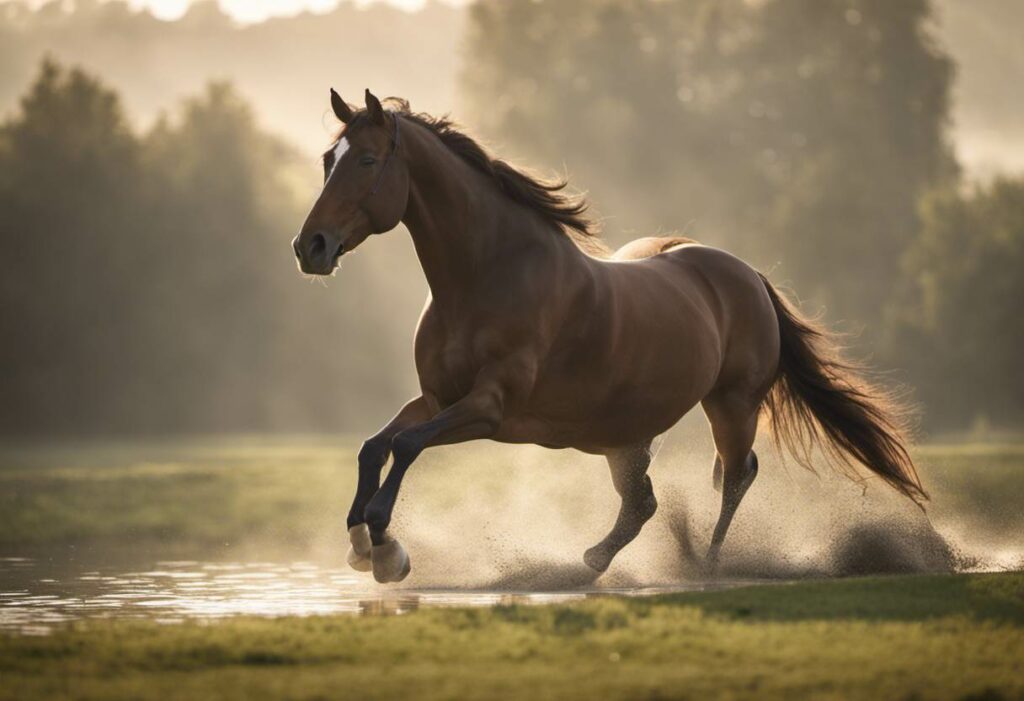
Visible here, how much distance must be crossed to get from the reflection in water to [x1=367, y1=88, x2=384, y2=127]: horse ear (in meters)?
2.70

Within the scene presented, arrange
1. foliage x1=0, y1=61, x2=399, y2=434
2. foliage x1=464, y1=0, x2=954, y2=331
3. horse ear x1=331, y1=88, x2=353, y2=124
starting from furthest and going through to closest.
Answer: foliage x1=464, y1=0, x2=954, y2=331 → foliage x1=0, y1=61, x2=399, y2=434 → horse ear x1=331, y1=88, x2=353, y2=124

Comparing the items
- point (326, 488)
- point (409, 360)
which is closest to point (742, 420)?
point (326, 488)

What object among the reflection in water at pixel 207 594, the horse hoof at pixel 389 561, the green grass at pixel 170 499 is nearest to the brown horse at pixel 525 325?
the horse hoof at pixel 389 561

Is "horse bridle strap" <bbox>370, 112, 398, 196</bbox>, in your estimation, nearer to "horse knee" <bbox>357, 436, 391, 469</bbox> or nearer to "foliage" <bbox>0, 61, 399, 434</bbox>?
"horse knee" <bbox>357, 436, 391, 469</bbox>

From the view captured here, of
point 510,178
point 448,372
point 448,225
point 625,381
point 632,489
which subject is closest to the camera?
point 448,372

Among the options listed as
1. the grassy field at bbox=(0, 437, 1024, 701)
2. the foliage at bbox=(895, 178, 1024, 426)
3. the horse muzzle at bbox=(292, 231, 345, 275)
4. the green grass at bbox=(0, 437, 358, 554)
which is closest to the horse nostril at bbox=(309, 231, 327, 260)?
the horse muzzle at bbox=(292, 231, 345, 275)

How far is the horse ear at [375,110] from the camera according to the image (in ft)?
30.3

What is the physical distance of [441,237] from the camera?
9.62 m

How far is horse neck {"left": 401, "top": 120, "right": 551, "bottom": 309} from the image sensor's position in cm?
956

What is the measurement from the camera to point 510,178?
10070mm

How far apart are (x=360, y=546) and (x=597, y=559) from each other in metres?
2.29

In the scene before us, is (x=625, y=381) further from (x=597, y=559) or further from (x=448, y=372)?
(x=448, y=372)

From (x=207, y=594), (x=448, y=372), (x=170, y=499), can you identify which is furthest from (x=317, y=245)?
(x=170, y=499)

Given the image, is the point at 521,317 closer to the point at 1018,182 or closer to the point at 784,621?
the point at 784,621
